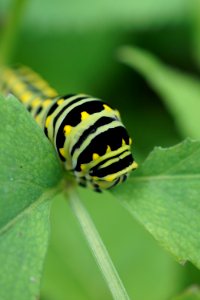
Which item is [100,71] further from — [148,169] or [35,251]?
[35,251]

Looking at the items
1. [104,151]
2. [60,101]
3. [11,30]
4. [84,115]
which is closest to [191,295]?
[104,151]

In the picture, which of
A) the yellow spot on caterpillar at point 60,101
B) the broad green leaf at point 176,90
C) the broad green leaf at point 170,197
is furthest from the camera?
the broad green leaf at point 176,90

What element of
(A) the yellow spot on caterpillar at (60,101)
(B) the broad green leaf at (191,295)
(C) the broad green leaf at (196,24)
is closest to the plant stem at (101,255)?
(B) the broad green leaf at (191,295)

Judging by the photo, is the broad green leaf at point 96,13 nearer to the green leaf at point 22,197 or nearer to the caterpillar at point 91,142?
the caterpillar at point 91,142

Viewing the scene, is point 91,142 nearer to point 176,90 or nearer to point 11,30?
point 11,30

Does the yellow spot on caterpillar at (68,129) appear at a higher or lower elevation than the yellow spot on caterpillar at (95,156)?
higher

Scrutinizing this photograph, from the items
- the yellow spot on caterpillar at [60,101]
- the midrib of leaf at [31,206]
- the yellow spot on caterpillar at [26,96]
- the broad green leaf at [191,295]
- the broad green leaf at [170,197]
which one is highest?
the yellow spot on caterpillar at [60,101]

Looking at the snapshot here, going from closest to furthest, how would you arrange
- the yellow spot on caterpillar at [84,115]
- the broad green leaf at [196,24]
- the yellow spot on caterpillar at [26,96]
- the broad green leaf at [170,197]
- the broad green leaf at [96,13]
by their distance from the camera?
the broad green leaf at [170,197] → the yellow spot on caterpillar at [84,115] → the yellow spot on caterpillar at [26,96] → the broad green leaf at [196,24] → the broad green leaf at [96,13]
